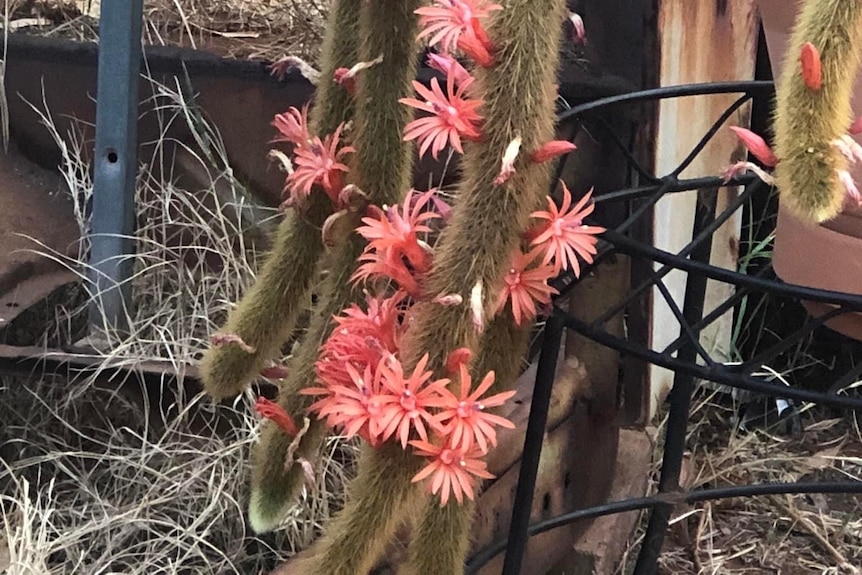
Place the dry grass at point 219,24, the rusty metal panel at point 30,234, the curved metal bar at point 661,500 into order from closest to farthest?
the curved metal bar at point 661,500
the rusty metal panel at point 30,234
the dry grass at point 219,24

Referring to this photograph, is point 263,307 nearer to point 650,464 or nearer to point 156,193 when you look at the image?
point 156,193

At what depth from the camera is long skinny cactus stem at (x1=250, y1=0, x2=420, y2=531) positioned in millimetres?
564

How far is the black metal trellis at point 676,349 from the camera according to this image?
569mm

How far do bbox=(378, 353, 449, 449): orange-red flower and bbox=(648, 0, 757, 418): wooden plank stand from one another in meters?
0.79

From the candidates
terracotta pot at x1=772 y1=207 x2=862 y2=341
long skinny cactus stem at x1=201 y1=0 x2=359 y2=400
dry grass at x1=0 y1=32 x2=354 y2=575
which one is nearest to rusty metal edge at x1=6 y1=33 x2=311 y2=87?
dry grass at x1=0 y1=32 x2=354 y2=575

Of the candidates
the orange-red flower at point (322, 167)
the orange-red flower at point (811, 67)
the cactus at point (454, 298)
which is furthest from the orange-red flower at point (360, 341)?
the orange-red flower at point (811, 67)

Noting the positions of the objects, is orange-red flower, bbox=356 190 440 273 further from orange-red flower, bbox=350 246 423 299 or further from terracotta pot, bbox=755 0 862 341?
terracotta pot, bbox=755 0 862 341

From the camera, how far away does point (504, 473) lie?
3.01ft

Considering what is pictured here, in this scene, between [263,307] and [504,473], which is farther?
[504,473]

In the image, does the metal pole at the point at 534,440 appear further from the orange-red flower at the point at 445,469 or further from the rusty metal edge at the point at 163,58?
the rusty metal edge at the point at 163,58

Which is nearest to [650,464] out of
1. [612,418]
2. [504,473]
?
[612,418]

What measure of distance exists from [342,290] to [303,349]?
47 mm

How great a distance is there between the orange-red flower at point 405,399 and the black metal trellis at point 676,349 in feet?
0.69

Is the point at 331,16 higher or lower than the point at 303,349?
higher
